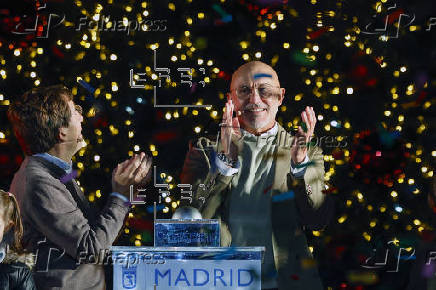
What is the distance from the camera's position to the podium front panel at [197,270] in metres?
4.05

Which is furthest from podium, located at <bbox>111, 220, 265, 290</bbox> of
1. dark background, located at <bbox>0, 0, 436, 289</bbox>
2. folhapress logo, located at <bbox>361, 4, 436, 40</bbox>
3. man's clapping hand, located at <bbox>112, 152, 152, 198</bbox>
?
folhapress logo, located at <bbox>361, 4, 436, 40</bbox>

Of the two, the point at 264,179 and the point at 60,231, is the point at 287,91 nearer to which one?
the point at 264,179

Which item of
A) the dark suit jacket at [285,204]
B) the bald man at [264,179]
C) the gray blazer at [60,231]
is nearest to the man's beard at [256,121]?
the bald man at [264,179]

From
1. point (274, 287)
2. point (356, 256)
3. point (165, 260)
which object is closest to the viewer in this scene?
point (165, 260)

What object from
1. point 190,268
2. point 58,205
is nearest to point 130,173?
point 58,205

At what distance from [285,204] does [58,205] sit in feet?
4.64

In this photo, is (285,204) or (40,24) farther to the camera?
(40,24)

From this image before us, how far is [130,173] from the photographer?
14.9 feet

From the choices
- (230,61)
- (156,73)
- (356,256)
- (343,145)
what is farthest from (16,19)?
(356,256)

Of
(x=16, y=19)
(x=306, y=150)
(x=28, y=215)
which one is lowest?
(x=28, y=215)

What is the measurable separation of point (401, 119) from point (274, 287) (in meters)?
1.42

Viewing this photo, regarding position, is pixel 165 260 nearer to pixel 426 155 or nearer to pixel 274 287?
pixel 274 287

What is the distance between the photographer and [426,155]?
5152 mm

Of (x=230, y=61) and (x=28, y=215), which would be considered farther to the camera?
(x=230, y=61)
